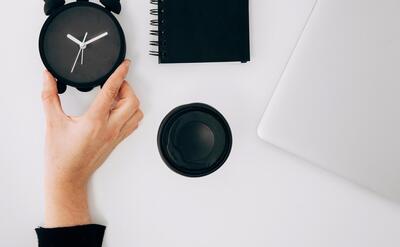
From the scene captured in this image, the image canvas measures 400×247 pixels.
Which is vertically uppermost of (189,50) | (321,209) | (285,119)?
(189,50)

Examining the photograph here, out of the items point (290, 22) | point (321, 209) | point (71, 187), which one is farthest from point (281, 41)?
point (71, 187)

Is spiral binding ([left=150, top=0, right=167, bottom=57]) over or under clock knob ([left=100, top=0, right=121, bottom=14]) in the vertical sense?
under

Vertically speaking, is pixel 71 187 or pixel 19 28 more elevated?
pixel 19 28

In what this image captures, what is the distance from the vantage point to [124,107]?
28.8 inches

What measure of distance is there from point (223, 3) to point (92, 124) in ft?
0.95

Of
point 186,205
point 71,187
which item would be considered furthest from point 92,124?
point 186,205

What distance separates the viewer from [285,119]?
0.74 metres

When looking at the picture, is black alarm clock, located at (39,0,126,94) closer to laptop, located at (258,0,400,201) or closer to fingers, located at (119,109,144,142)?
fingers, located at (119,109,144,142)

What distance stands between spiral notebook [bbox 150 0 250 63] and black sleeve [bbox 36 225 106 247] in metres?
0.31

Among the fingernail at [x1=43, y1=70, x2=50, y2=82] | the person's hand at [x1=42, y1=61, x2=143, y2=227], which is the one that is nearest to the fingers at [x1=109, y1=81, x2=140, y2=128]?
the person's hand at [x1=42, y1=61, x2=143, y2=227]

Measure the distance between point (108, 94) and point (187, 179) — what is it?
20 cm

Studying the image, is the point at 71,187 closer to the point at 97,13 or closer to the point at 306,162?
the point at 97,13

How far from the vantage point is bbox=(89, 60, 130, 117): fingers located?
0.71 m

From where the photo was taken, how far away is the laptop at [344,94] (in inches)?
28.5
